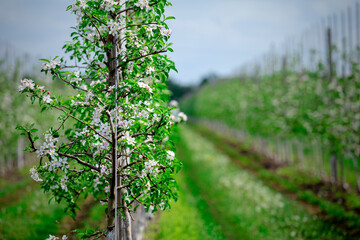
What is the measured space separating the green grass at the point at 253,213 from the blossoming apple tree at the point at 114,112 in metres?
5.54

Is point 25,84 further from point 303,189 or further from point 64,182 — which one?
point 303,189

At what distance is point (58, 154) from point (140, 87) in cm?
135

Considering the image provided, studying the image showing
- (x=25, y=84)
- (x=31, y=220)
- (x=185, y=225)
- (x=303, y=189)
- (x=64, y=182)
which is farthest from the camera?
(x=303, y=189)

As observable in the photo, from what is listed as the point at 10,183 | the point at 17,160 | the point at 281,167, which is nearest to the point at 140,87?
the point at 281,167

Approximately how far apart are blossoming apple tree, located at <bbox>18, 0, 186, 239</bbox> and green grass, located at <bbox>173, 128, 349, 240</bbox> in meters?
5.54

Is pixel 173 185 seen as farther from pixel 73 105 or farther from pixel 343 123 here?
pixel 343 123

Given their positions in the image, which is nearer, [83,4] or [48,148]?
[48,148]

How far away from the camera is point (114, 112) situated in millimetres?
3645

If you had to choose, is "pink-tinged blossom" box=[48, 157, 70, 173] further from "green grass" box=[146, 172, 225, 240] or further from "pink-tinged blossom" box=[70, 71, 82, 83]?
"green grass" box=[146, 172, 225, 240]

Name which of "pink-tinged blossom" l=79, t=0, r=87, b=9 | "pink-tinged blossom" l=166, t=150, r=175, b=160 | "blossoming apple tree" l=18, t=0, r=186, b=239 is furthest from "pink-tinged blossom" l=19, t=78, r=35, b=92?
"pink-tinged blossom" l=166, t=150, r=175, b=160

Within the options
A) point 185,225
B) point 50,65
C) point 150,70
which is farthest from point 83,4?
point 185,225

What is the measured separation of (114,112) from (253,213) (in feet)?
25.5

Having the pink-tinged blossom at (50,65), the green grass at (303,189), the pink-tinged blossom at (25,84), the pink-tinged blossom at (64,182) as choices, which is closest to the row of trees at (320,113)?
the green grass at (303,189)

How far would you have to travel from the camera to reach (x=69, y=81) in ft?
12.6
